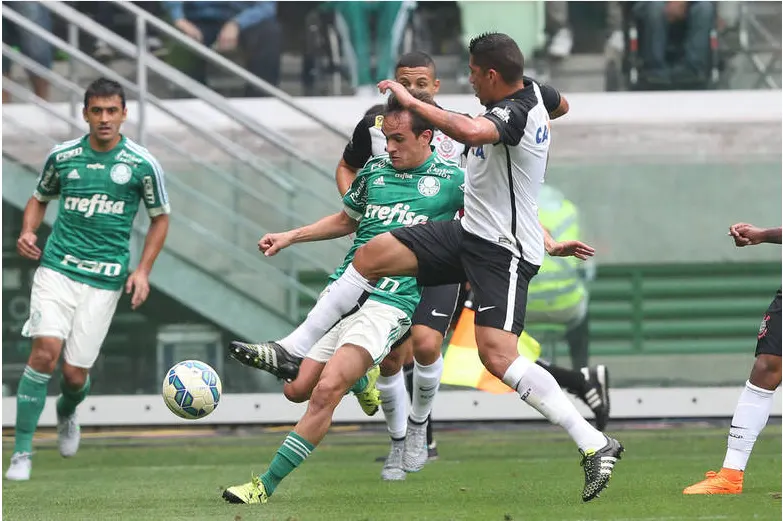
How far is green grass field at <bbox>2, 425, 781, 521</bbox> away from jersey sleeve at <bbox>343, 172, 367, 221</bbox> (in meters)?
1.47

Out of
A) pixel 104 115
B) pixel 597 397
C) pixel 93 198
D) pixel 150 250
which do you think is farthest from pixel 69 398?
pixel 597 397

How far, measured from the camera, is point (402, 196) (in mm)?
8070

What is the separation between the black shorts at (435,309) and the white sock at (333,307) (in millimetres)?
967

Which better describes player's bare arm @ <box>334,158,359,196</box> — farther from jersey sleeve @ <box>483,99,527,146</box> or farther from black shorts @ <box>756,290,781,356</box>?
black shorts @ <box>756,290,781,356</box>

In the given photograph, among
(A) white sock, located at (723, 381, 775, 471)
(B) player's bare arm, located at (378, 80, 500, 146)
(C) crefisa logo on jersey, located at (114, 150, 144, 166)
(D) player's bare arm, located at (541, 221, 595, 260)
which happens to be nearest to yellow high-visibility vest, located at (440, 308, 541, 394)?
(C) crefisa logo on jersey, located at (114, 150, 144, 166)

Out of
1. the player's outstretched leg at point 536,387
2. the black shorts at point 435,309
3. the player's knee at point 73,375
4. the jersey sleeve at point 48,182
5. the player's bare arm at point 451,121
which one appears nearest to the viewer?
the player's bare arm at point 451,121

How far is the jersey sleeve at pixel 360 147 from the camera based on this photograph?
905 cm

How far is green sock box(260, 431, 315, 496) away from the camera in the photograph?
23.2ft

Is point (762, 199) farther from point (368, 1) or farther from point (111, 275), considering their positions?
point (111, 275)

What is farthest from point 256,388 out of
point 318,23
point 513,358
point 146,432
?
point 513,358

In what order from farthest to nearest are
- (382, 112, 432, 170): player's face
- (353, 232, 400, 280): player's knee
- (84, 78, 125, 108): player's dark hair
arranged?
(84, 78, 125, 108): player's dark hair → (382, 112, 432, 170): player's face → (353, 232, 400, 280): player's knee

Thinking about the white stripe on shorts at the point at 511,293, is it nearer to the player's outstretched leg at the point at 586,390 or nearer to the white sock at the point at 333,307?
the white sock at the point at 333,307

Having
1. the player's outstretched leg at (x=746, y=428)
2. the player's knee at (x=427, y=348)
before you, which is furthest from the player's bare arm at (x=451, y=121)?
the player's knee at (x=427, y=348)

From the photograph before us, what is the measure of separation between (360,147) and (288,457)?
2.60m
